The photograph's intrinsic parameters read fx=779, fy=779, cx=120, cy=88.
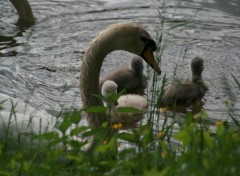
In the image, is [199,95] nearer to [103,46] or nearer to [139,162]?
[103,46]

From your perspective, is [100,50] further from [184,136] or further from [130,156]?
[184,136]

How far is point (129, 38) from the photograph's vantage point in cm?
812

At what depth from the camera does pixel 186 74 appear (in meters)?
10.7

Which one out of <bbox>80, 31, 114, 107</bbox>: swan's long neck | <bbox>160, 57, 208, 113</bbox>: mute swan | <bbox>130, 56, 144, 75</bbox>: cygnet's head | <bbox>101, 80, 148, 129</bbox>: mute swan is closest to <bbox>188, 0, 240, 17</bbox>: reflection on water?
<bbox>130, 56, 144, 75</bbox>: cygnet's head

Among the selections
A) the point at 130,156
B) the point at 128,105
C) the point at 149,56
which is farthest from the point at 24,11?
the point at 130,156

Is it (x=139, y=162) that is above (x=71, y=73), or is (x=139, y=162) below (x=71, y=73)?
above

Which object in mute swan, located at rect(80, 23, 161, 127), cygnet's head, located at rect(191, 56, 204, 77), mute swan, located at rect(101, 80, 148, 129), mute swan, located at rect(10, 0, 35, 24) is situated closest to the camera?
mute swan, located at rect(80, 23, 161, 127)

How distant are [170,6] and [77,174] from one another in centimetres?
826

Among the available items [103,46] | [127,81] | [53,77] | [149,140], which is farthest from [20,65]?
[149,140]

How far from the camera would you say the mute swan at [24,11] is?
487 inches

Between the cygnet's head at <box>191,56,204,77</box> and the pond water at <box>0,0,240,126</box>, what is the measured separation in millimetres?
228

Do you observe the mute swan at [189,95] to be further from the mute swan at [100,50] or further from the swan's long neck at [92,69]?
the swan's long neck at [92,69]

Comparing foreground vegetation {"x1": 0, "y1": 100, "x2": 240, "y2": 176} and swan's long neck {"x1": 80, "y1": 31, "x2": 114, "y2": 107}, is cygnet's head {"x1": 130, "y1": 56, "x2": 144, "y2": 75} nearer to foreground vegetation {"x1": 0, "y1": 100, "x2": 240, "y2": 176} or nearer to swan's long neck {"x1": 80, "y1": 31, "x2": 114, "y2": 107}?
swan's long neck {"x1": 80, "y1": 31, "x2": 114, "y2": 107}

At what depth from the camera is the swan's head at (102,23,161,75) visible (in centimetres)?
792
